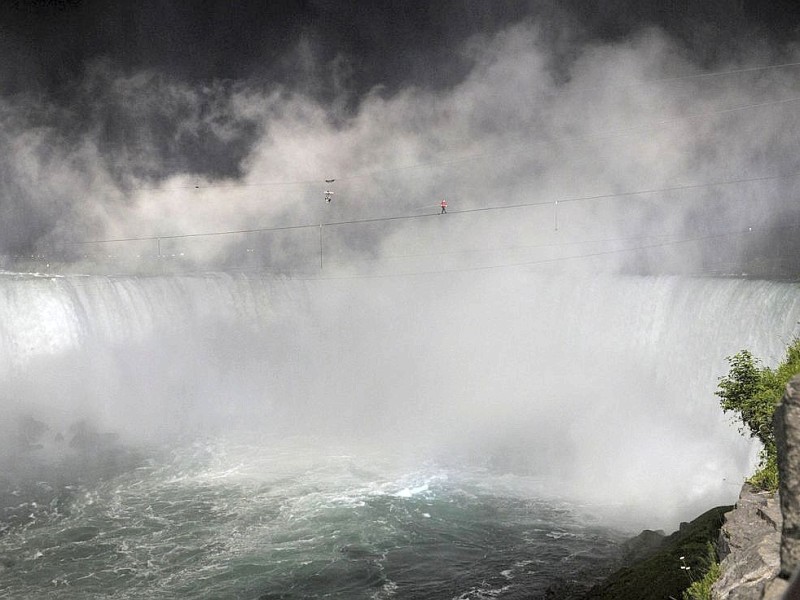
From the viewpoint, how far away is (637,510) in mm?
19844

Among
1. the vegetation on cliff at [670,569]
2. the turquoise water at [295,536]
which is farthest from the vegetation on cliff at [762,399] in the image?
the turquoise water at [295,536]

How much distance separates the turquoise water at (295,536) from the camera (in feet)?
52.4

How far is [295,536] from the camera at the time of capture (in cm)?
1866

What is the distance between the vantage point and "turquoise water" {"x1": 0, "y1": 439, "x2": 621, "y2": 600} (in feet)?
52.4

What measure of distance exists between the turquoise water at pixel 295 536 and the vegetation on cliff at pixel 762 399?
17.4 ft

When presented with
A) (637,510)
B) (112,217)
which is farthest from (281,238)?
(637,510)

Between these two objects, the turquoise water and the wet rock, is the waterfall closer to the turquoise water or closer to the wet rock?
the turquoise water

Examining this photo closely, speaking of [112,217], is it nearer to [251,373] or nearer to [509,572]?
[251,373]

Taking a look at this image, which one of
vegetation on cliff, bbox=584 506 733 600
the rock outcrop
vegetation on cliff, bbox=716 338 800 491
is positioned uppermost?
vegetation on cliff, bbox=716 338 800 491

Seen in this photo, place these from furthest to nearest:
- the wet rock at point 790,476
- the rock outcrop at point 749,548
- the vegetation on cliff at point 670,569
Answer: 1. the vegetation on cliff at point 670,569
2. the rock outcrop at point 749,548
3. the wet rock at point 790,476

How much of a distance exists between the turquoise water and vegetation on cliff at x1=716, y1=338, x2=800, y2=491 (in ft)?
17.4

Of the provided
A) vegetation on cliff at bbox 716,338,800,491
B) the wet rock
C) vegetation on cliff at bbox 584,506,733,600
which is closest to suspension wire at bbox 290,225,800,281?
vegetation on cliff at bbox 716,338,800,491

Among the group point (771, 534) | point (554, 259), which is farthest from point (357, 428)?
point (771, 534)

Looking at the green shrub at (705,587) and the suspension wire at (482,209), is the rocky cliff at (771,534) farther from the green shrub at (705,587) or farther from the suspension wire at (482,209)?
the suspension wire at (482,209)
